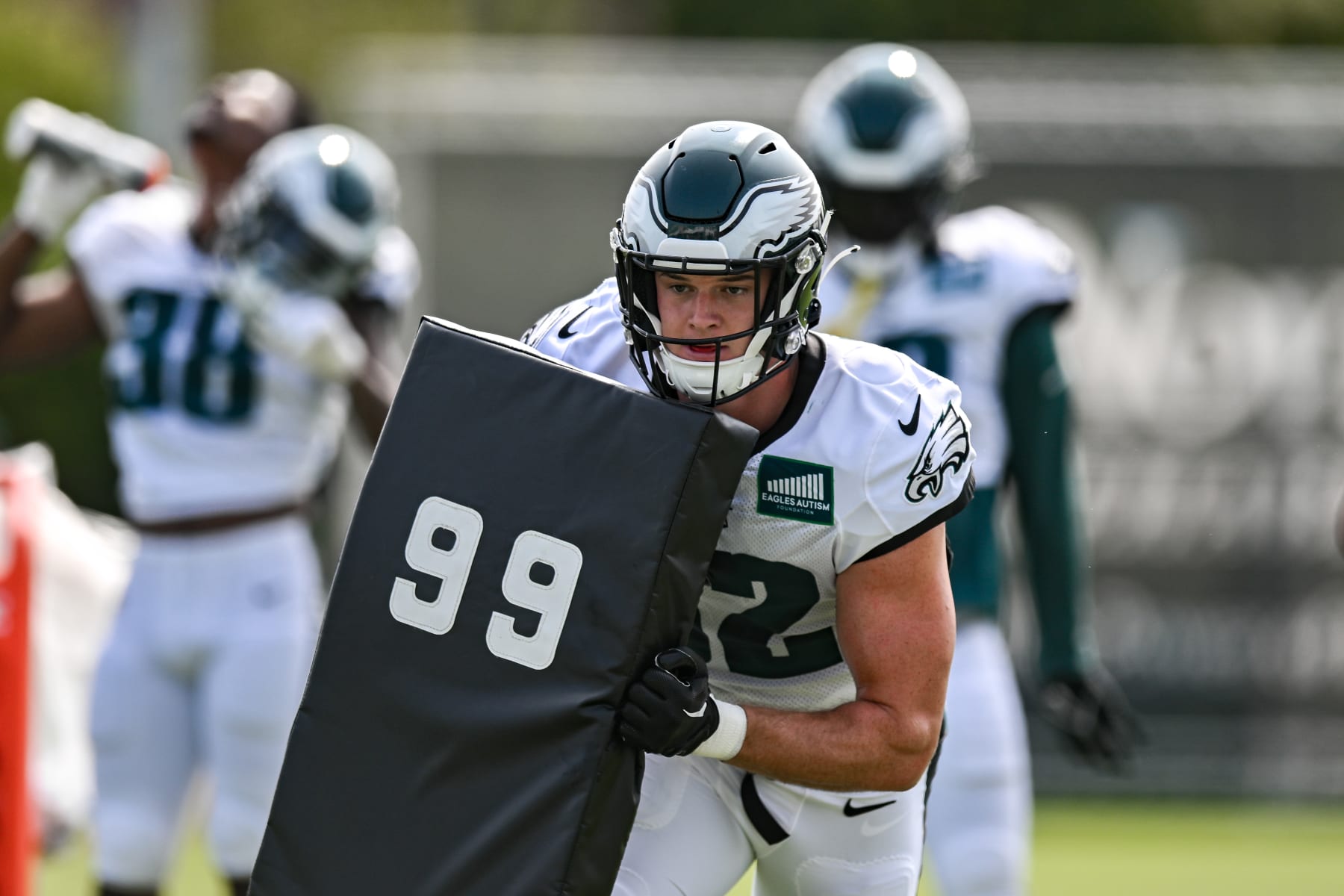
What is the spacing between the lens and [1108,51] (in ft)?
66.2

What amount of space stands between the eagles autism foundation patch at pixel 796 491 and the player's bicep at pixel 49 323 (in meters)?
2.50

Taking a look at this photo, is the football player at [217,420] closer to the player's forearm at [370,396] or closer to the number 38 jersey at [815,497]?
the player's forearm at [370,396]

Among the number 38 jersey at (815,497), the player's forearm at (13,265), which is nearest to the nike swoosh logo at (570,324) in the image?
the number 38 jersey at (815,497)

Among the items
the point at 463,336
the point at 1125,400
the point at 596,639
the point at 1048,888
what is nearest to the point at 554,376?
the point at 463,336

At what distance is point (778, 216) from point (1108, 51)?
18128 mm

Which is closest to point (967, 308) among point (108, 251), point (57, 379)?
point (108, 251)

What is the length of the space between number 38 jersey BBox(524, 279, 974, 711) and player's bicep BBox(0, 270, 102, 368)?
2.11 m

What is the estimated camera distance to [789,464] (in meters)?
2.91

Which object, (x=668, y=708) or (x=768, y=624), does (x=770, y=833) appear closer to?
(x=768, y=624)

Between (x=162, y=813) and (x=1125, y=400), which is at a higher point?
(x=1125, y=400)

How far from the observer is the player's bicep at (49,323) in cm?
488

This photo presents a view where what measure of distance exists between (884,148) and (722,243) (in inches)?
63.4

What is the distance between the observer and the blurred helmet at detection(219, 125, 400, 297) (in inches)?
179

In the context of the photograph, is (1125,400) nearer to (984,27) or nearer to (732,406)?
(732,406)
